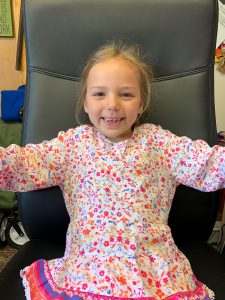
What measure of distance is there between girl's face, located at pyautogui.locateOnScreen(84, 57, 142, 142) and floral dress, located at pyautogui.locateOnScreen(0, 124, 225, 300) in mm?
74

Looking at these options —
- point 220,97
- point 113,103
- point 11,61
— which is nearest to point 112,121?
point 113,103

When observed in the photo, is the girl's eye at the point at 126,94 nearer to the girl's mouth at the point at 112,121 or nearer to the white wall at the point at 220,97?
the girl's mouth at the point at 112,121

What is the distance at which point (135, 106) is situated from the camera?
940 mm

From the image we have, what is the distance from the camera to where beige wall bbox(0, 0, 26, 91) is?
192cm

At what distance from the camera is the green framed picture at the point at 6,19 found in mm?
1888

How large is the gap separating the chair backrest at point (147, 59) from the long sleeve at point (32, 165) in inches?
2.6

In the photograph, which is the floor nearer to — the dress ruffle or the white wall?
the dress ruffle

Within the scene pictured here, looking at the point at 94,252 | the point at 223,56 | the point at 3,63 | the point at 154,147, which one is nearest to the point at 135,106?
the point at 154,147

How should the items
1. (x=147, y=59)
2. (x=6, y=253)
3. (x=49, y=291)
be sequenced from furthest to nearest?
(x=6, y=253) → (x=147, y=59) → (x=49, y=291)

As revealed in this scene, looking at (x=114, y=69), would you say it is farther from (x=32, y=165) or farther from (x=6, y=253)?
(x=6, y=253)

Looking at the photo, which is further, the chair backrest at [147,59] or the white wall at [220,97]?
the white wall at [220,97]

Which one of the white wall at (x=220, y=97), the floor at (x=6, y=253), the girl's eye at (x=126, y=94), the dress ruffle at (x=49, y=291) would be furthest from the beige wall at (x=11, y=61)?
the dress ruffle at (x=49, y=291)

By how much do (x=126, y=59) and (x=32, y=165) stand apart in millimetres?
396

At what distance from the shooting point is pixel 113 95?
3.00ft
